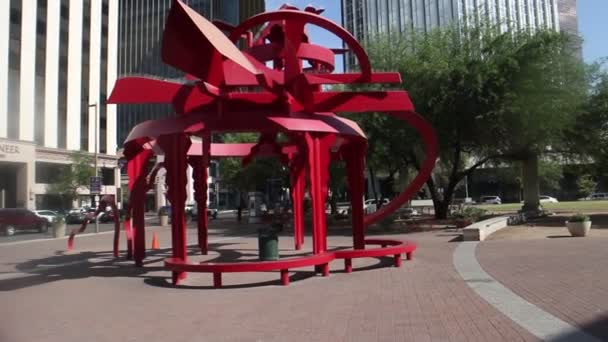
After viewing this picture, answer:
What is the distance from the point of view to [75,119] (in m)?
39.5

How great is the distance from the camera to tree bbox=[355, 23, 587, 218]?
81.0 feet

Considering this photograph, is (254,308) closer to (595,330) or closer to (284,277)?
(284,277)

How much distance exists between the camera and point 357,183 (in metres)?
13.8

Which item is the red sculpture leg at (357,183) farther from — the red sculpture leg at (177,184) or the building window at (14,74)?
the building window at (14,74)

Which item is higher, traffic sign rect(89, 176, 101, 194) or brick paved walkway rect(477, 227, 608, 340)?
traffic sign rect(89, 176, 101, 194)

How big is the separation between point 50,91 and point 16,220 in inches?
436

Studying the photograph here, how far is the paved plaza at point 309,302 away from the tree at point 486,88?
1103 centimetres

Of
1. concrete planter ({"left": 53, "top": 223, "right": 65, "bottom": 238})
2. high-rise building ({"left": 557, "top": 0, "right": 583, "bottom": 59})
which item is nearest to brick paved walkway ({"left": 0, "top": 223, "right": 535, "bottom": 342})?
concrete planter ({"left": 53, "top": 223, "right": 65, "bottom": 238})

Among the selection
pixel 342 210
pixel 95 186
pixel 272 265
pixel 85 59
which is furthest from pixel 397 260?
pixel 342 210

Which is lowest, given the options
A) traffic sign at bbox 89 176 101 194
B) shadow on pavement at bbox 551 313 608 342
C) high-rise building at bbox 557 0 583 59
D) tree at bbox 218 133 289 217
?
shadow on pavement at bbox 551 313 608 342

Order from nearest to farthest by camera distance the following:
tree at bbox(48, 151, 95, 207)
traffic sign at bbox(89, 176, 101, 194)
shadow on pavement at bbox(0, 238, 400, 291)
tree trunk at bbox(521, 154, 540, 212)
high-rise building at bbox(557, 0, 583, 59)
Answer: shadow on pavement at bbox(0, 238, 400, 291)
traffic sign at bbox(89, 176, 101, 194)
tree trunk at bbox(521, 154, 540, 212)
tree at bbox(48, 151, 95, 207)
high-rise building at bbox(557, 0, 583, 59)

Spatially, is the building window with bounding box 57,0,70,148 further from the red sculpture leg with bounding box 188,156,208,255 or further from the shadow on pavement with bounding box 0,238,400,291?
the red sculpture leg with bounding box 188,156,208,255

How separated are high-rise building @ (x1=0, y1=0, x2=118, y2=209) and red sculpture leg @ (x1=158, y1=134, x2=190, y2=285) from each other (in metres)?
2.94

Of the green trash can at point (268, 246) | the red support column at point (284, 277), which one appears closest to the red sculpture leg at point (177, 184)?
the green trash can at point (268, 246)
